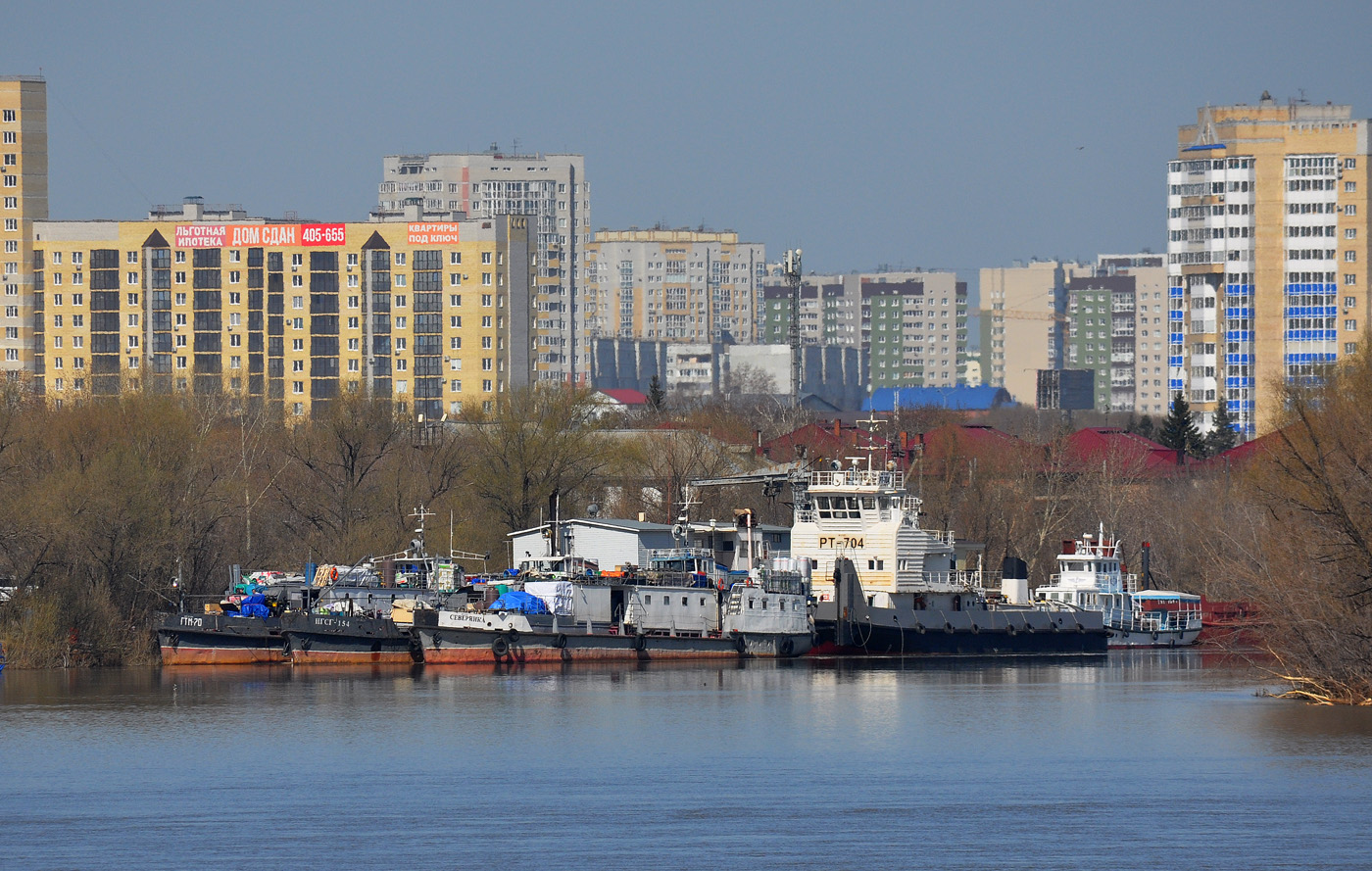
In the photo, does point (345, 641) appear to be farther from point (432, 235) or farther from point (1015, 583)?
point (432, 235)

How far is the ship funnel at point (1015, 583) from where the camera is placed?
235 ft

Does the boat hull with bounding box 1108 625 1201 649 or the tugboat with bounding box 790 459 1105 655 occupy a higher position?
the tugboat with bounding box 790 459 1105 655

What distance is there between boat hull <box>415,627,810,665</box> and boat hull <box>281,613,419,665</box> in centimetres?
79

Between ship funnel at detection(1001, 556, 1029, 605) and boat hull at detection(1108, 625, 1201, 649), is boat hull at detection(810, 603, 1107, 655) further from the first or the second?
boat hull at detection(1108, 625, 1201, 649)

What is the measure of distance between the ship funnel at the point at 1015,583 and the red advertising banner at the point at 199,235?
8445 centimetres

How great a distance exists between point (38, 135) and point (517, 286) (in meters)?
37.2

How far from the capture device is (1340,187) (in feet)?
486

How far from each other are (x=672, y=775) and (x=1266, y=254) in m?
122

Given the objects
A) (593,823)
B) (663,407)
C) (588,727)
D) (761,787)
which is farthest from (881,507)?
(663,407)

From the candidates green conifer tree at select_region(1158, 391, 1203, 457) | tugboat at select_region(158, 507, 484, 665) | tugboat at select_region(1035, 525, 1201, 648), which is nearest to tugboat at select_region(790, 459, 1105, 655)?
tugboat at select_region(1035, 525, 1201, 648)

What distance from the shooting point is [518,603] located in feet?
205

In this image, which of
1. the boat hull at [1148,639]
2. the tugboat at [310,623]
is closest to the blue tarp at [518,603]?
the tugboat at [310,623]

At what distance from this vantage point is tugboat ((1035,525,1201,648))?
7275 centimetres

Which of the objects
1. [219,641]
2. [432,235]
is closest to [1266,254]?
[432,235]
